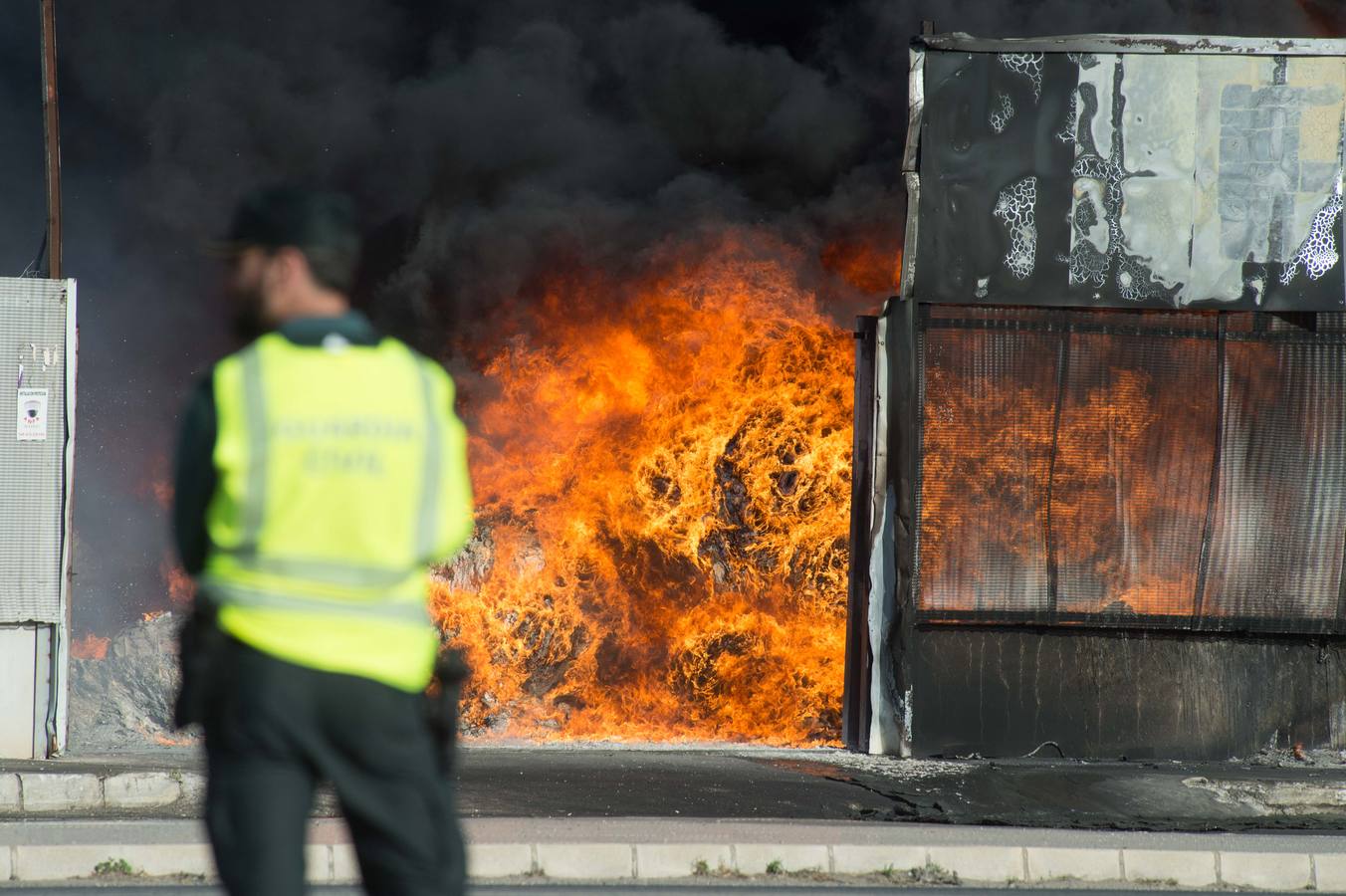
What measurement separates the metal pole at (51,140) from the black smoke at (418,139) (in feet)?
15.8

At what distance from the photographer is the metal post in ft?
31.7

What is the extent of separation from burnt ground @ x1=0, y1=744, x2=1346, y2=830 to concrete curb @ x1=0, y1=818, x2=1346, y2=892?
28.1 inches

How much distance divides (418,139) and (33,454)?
678 centimetres

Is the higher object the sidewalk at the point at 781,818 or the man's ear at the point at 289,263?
the man's ear at the point at 289,263

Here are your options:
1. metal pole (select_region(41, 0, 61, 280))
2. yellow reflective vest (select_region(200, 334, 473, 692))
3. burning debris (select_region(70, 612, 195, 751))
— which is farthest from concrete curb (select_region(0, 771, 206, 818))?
yellow reflective vest (select_region(200, 334, 473, 692))

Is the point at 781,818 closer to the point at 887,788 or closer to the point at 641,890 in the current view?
the point at 641,890

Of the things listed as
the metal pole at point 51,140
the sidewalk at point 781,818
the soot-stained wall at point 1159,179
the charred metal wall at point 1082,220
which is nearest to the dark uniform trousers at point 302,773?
the sidewalk at point 781,818

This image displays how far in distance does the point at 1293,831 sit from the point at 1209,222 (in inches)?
149

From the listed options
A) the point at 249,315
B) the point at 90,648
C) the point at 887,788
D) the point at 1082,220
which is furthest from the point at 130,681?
the point at 249,315

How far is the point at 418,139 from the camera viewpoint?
48.9ft

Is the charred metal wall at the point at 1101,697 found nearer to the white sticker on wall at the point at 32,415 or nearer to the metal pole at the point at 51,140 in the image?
the white sticker on wall at the point at 32,415

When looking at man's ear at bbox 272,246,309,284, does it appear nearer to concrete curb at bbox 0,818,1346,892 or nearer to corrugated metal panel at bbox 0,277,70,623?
concrete curb at bbox 0,818,1346,892

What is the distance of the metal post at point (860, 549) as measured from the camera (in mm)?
9672

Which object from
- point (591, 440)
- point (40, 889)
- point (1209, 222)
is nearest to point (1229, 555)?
point (1209, 222)
